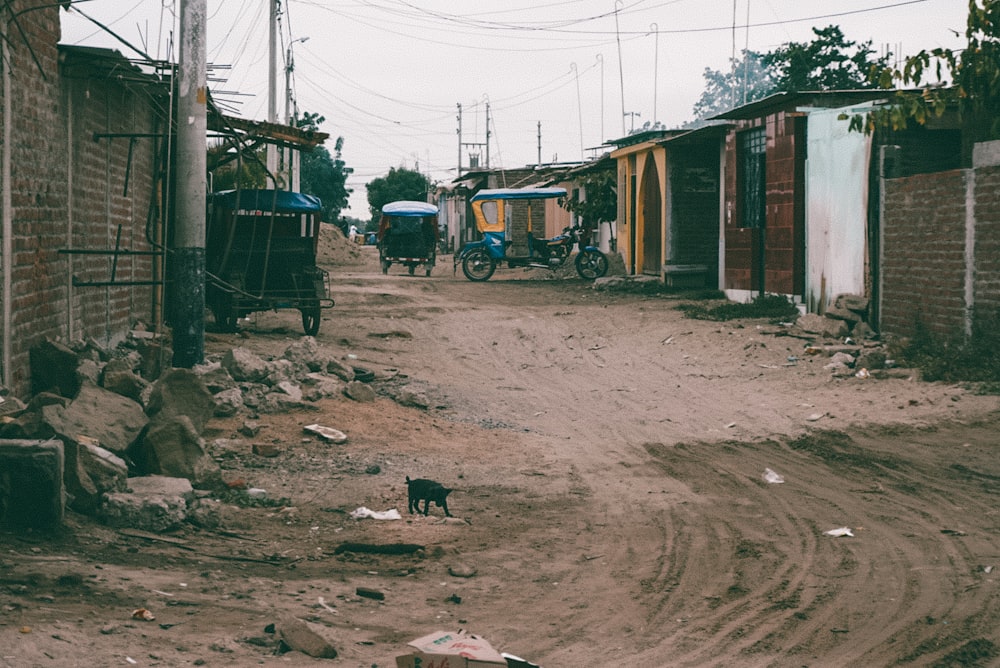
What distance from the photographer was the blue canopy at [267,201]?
1425 cm

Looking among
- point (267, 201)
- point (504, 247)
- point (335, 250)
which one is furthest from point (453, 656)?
point (335, 250)

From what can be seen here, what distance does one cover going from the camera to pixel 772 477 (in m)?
7.61

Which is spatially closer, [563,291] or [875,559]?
[875,559]

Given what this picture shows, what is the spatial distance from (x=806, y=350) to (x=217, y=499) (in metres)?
8.66

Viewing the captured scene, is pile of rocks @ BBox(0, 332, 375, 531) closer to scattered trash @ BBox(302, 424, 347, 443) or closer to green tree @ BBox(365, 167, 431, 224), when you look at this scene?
scattered trash @ BBox(302, 424, 347, 443)

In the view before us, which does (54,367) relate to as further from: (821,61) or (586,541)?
(821,61)

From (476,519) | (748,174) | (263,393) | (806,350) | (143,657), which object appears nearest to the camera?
(143,657)

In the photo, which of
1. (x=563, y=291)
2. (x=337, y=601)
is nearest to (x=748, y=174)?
(x=563, y=291)

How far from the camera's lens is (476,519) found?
6504 millimetres

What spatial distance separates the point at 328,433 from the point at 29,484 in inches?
131

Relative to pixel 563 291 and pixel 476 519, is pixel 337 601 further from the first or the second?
pixel 563 291

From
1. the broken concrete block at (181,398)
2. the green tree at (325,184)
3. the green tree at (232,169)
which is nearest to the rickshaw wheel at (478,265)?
the green tree at (232,169)

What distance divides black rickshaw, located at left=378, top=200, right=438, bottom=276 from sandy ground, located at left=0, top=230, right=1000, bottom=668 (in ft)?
59.3

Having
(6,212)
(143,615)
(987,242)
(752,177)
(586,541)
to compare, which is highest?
(752,177)
